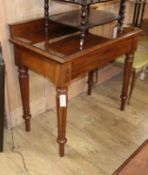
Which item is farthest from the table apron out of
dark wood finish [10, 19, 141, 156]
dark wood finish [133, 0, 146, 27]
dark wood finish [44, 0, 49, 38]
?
dark wood finish [133, 0, 146, 27]

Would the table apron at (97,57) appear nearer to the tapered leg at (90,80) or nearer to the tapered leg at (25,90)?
the tapered leg at (25,90)

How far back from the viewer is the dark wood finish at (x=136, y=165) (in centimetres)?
102

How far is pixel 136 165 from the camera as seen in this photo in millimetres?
1052

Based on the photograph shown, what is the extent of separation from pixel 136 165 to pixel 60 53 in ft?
2.28

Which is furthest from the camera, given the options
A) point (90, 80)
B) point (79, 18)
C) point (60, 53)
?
point (90, 80)

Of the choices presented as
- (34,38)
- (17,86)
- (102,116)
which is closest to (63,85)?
(34,38)

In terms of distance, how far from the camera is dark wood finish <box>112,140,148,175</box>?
1.02 m

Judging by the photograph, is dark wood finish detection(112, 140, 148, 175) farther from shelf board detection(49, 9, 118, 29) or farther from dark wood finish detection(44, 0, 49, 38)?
dark wood finish detection(44, 0, 49, 38)

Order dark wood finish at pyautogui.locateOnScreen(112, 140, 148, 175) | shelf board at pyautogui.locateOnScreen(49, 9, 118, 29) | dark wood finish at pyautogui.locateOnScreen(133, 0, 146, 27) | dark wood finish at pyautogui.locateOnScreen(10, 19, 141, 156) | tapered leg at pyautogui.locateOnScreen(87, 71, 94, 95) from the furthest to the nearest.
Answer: dark wood finish at pyautogui.locateOnScreen(133, 0, 146, 27), tapered leg at pyautogui.locateOnScreen(87, 71, 94, 95), shelf board at pyautogui.locateOnScreen(49, 9, 118, 29), dark wood finish at pyautogui.locateOnScreen(10, 19, 141, 156), dark wood finish at pyautogui.locateOnScreen(112, 140, 148, 175)

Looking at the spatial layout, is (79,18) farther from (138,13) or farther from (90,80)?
(138,13)

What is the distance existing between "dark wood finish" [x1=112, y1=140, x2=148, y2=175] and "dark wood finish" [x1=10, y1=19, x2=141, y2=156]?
54cm

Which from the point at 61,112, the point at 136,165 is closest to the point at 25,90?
the point at 61,112

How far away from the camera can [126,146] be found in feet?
6.06

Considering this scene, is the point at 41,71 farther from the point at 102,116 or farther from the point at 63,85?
the point at 102,116
